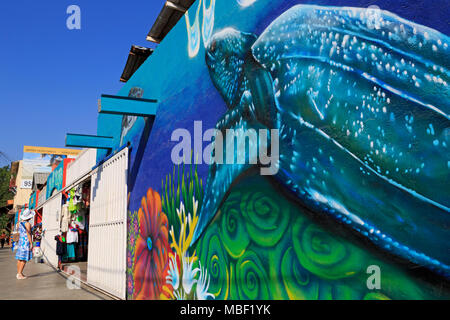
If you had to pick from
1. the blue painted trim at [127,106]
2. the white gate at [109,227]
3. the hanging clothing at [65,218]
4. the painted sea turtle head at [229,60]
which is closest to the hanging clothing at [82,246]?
the hanging clothing at [65,218]

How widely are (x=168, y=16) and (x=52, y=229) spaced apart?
33.6ft

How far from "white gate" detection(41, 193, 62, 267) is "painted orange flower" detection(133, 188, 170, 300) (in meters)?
8.21

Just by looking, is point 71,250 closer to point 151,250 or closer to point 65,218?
point 65,218

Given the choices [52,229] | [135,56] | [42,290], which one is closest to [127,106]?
[135,56]

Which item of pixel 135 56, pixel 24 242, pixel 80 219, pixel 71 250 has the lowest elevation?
pixel 71 250

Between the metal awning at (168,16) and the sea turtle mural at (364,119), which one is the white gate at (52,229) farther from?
the sea turtle mural at (364,119)

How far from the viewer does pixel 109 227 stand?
7.26 m

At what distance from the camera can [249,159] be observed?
332 centimetres

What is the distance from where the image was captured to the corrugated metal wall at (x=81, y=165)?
10134 millimetres

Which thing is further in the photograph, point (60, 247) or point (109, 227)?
point (60, 247)

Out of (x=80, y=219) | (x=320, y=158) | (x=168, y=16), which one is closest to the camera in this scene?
(x=320, y=158)

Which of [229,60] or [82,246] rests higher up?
[229,60]

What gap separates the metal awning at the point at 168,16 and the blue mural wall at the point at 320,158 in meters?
2.74
